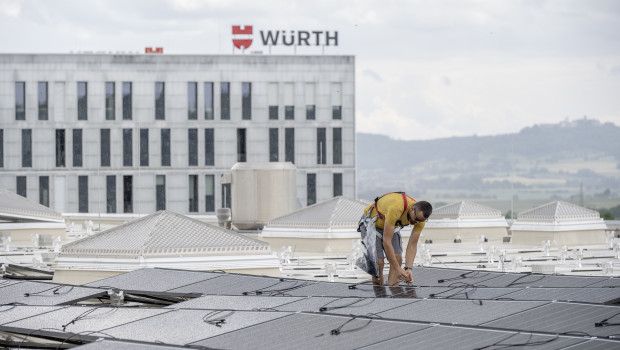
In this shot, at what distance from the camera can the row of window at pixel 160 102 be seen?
96.4 meters

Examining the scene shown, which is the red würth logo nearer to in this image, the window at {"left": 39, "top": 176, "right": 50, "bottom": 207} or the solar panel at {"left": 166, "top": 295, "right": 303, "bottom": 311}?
the window at {"left": 39, "top": 176, "right": 50, "bottom": 207}

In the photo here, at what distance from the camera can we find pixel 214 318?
13305 mm

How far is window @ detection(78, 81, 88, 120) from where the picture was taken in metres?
96.8

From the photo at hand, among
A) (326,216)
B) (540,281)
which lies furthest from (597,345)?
(326,216)

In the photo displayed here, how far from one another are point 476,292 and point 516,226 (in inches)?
1122

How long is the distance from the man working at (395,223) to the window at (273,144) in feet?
271

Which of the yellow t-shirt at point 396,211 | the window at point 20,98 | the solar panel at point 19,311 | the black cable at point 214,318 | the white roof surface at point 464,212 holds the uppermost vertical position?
the window at point 20,98

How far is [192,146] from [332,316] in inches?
3427

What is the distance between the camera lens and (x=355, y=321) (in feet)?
40.7

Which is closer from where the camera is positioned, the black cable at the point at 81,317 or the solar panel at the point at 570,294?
the black cable at the point at 81,317

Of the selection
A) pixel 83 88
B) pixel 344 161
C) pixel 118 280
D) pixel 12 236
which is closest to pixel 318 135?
pixel 344 161

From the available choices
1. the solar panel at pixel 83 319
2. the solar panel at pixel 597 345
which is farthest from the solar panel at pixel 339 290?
the solar panel at pixel 597 345

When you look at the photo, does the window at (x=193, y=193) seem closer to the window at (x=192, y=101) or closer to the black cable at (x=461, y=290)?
the window at (x=192, y=101)

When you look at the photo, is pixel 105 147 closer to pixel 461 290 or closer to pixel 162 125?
pixel 162 125
